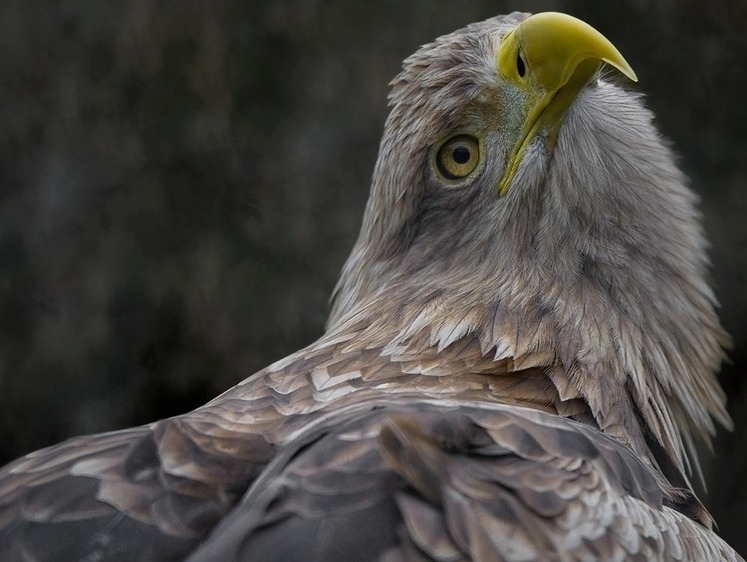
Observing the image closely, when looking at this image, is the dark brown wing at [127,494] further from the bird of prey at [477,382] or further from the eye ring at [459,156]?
the eye ring at [459,156]

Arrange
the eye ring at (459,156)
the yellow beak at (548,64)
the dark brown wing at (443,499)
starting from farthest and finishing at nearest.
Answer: the eye ring at (459,156), the yellow beak at (548,64), the dark brown wing at (443,499)

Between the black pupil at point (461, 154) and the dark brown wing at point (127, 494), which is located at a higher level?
the black pupil at point (461, 154)

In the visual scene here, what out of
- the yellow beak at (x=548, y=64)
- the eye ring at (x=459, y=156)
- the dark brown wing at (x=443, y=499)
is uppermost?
the yellow beak at (x=548, y=64)

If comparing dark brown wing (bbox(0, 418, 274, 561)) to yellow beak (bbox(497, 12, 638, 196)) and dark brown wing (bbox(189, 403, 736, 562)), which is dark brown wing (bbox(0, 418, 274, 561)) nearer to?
dark brown wing (bbox(189, 403, 736, 562))

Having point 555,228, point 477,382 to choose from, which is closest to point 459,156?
point 555,228

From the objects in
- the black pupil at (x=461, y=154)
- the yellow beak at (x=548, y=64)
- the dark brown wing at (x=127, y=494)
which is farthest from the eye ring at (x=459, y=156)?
the dark brown wing at (x=127, y=494)

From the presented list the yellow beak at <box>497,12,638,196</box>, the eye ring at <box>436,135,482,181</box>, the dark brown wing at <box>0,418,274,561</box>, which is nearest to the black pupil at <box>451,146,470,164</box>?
the eye ring at <box>436,135,482,181</box>

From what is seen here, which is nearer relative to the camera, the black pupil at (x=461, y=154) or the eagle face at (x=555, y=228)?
the eagle face at (x=555, y=228)

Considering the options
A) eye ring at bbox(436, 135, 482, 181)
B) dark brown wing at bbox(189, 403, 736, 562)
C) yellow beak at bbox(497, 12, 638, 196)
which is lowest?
dark brown wing at bbox(189, 403, 736, 562)

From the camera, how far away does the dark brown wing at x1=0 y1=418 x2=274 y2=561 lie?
1.95 m

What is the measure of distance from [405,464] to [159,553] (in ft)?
1.46

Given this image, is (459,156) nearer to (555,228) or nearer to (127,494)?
(555,228)

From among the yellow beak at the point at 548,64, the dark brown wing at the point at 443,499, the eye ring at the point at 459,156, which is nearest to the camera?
the dark brown wing at the point at 443,499

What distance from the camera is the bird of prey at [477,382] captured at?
1.94 m
